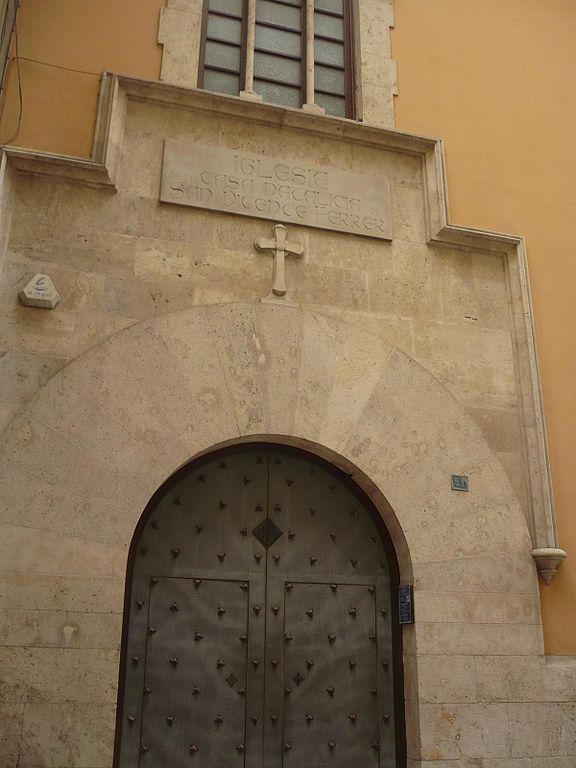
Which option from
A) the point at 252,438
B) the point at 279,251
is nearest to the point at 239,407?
the point at 252,438

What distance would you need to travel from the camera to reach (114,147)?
496 cm

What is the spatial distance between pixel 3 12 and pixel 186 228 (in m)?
1.62

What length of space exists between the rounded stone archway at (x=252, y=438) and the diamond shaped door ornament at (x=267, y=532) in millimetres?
547

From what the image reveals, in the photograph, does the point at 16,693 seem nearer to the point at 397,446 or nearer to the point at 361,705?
the point at 361,705

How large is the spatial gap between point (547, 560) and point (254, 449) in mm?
1963

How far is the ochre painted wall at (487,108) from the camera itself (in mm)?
4988

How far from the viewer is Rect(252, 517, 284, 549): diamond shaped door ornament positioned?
188 inches

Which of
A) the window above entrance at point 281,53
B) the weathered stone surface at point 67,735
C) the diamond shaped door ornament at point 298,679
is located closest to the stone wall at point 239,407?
the weathered stone surface at point 67,735

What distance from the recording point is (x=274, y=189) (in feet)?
17.3

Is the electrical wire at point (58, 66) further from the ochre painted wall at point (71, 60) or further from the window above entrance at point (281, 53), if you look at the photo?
the window above entrance at point (281, 53)

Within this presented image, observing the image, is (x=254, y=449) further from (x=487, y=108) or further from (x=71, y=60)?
(x=487, y=108)

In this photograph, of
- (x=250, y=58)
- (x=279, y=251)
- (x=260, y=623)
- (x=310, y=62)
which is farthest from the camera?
(x=310, y=62)

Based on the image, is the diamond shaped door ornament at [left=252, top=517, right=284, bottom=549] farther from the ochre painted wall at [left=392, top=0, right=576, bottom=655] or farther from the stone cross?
the ochre painted wall at [left=392, top=0, right=576, bottom=655]

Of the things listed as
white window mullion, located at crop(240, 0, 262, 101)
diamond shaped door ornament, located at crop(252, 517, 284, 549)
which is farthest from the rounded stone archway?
white window mullion, located at crop(240, 0, 262, 101)
